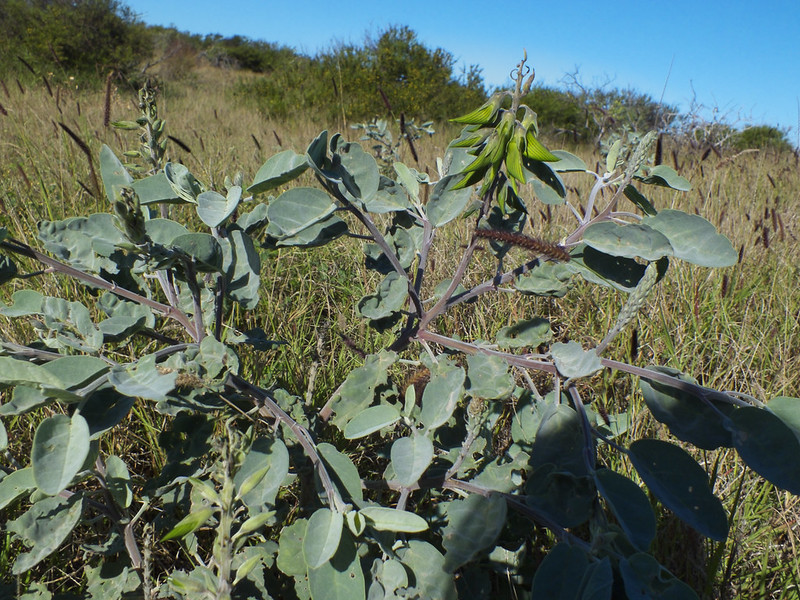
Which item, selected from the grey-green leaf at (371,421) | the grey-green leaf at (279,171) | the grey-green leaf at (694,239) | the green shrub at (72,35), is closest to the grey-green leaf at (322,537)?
the grey-green leaf at (371,421)

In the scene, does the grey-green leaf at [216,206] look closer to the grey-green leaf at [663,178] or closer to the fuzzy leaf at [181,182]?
the fuzzy leaf at [181,182]

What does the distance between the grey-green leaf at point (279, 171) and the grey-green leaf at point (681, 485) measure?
595 millimetres

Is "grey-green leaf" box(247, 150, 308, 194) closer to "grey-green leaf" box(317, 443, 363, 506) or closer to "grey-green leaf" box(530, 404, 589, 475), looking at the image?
"grey-green leaf" box(317, 443, 363, 506)

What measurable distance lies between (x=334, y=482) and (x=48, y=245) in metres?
0.57

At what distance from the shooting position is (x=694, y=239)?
729mm

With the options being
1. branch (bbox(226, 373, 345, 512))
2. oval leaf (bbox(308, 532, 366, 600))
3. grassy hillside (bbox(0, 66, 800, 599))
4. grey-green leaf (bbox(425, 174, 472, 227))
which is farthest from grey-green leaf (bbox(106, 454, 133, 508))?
grey-green leaf (bbox(425, 174, 472, 227))

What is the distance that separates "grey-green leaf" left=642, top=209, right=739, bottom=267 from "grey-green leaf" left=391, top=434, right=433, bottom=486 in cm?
42

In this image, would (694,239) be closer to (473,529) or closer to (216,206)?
(473,529)

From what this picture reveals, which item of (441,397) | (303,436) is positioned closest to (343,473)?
(303,436)

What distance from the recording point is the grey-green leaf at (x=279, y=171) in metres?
0.74

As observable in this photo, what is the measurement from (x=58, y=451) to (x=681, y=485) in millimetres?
754

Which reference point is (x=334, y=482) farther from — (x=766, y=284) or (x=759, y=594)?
(x=766, y=284)

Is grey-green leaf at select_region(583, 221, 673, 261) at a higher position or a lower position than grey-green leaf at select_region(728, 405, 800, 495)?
higher

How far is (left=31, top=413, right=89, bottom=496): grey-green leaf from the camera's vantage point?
0.58 meters
